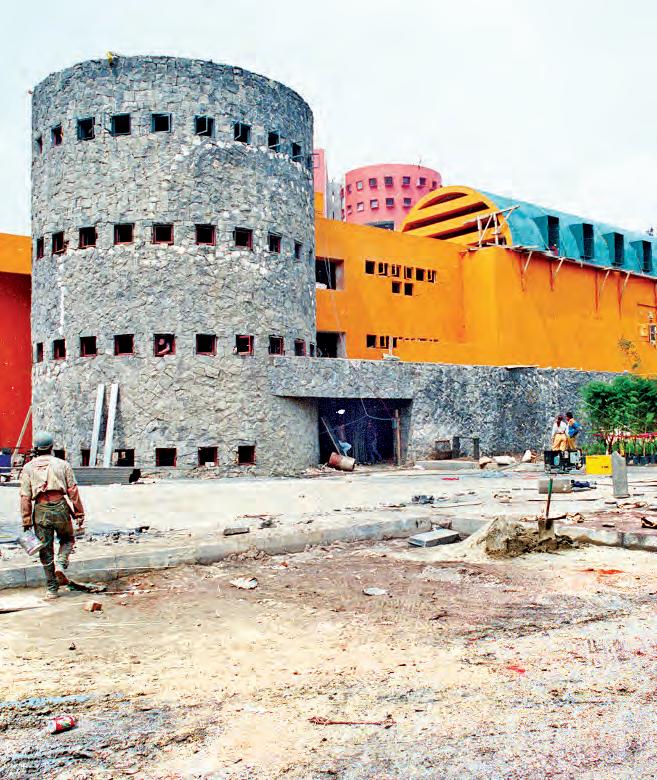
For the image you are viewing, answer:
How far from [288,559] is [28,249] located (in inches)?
820

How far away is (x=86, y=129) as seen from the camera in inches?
917

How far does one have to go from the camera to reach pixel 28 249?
26625mm

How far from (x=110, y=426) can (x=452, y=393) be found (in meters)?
11.4

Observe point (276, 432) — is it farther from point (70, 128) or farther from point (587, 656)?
point (587, 656)

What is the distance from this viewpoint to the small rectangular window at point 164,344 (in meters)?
22.6

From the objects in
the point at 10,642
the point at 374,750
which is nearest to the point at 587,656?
the point at 374,750

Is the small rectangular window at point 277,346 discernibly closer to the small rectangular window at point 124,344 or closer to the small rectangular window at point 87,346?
the small rectangular window at point 124,344

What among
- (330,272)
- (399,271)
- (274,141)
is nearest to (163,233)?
(274,141)

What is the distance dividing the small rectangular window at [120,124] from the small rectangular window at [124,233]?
8.79 ft

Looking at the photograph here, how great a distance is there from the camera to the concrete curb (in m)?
8.11

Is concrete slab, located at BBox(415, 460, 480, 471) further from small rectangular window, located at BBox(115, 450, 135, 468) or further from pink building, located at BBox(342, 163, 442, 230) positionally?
pink building, located at BBox(342, 163, 442, 230)

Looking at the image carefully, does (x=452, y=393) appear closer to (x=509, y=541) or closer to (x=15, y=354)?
(x=15, y=354)

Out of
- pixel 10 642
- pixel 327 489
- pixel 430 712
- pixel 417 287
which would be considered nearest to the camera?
pixel 430 712

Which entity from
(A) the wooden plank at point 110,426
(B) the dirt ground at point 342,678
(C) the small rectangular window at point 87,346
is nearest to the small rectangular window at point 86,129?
(C) the small rectangular window at point 87,346
